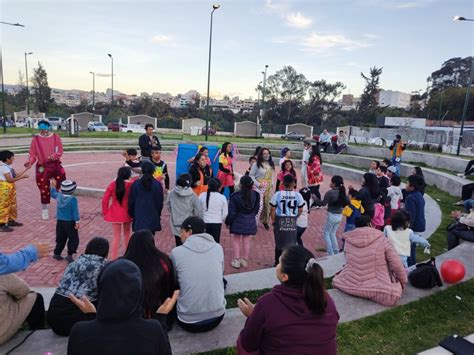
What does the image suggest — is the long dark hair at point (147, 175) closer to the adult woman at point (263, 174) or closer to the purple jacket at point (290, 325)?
the adult woman at point (263, 174)

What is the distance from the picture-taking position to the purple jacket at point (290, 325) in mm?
2188

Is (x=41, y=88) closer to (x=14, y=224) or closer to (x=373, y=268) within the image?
(x=14, y=224)

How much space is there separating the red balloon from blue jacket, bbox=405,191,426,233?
129 cm

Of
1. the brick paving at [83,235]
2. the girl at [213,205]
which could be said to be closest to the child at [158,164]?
the brick paving at [83,235]

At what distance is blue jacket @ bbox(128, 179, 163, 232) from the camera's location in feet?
17.6

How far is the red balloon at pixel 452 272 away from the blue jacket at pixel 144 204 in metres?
4.19

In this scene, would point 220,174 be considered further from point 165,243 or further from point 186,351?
point 186,351

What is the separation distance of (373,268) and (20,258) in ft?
Result: 11.9

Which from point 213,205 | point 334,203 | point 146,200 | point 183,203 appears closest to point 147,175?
point 146,200

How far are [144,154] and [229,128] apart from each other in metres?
44.1

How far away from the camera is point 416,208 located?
6.28 metres

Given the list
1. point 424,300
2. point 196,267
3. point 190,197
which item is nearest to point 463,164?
point 424,300

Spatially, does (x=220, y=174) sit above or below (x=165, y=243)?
above

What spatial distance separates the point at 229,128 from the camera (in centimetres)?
5328
